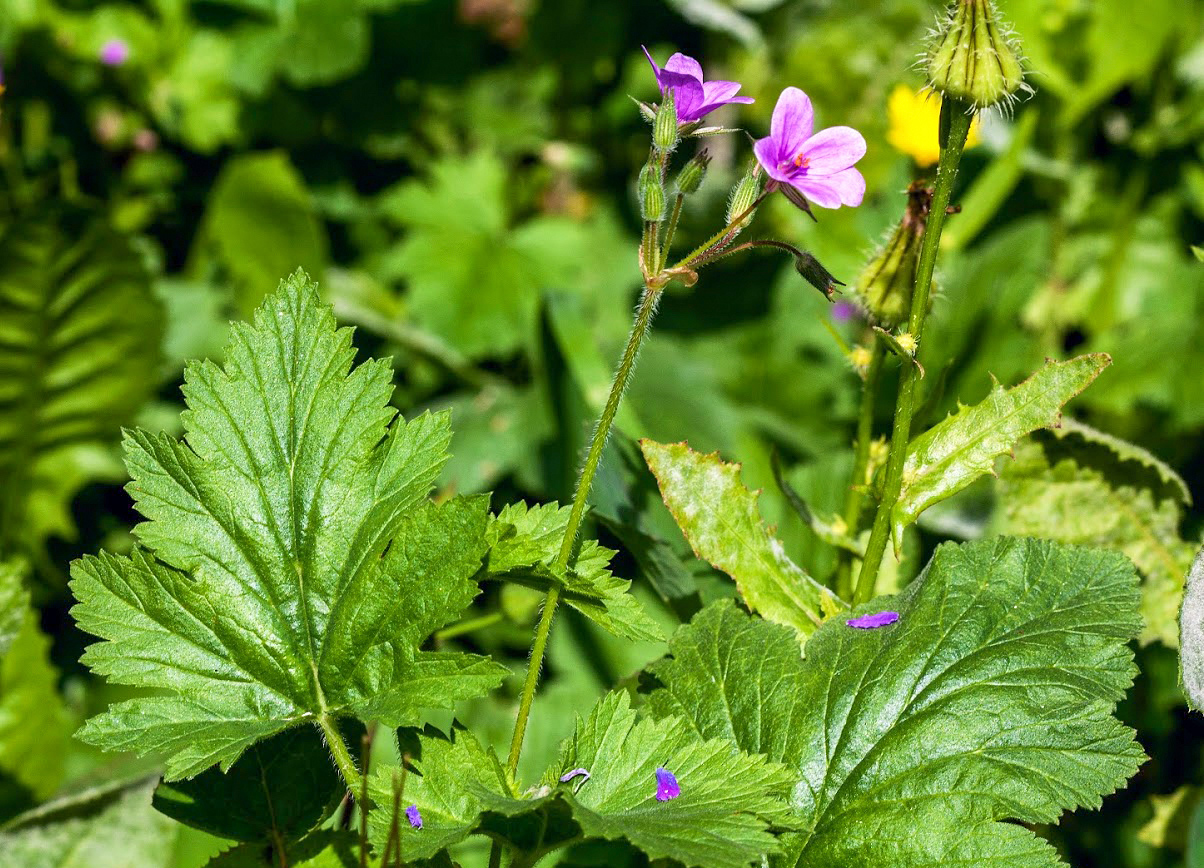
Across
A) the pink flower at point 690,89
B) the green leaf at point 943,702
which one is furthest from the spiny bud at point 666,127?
the green leaf at point 943,702

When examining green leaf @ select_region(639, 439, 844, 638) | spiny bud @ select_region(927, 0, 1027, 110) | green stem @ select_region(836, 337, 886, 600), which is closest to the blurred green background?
green stem @ select_region(836, 337, 886, 600)

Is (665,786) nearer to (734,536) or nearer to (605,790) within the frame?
(605,790)

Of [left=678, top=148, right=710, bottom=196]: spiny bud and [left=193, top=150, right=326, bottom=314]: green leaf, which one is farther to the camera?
[left=193, top=150, right=326, bottom=314]: green leaf

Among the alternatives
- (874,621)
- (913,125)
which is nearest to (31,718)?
(874,621)

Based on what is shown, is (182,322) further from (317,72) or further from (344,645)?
(344,645)

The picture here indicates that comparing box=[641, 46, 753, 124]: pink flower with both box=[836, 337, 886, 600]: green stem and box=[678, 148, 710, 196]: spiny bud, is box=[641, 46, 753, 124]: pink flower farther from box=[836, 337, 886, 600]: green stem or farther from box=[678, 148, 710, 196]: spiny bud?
box=[836, 337, 886, 600]: green stem
